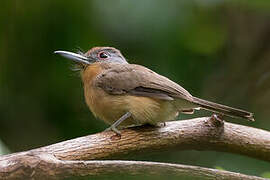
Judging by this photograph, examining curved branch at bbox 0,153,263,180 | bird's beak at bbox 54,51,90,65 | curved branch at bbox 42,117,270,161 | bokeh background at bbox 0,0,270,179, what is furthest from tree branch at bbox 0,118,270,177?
bird's beak at bbox 54,51,90,65

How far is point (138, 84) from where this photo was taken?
3.94 meters

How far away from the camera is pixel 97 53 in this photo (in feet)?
14.9

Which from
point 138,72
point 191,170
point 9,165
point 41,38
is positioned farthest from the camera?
point 41,38

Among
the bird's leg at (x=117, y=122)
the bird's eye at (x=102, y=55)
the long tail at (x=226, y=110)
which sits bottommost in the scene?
the bird's leg at (x=117, y=122)

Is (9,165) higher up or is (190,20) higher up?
(190,20)

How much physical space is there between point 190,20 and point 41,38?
1.30 meters

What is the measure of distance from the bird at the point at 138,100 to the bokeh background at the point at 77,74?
0.31 m

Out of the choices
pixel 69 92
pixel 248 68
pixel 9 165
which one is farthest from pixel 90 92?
pixel 248 68

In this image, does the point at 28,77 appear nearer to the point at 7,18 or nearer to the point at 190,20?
the point at 7,18

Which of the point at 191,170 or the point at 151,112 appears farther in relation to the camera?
the point at 151,112

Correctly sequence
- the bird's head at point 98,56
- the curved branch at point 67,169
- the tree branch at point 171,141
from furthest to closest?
the bird's head at point 98,56
the tree branch at point 171,141
the curved branch at point 67,169

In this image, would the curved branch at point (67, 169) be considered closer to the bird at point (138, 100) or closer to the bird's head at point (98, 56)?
the bird at point (138, 100)

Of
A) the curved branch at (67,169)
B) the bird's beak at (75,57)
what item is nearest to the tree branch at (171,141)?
the curved branch at (67,169)

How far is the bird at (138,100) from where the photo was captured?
3803 millimetres
